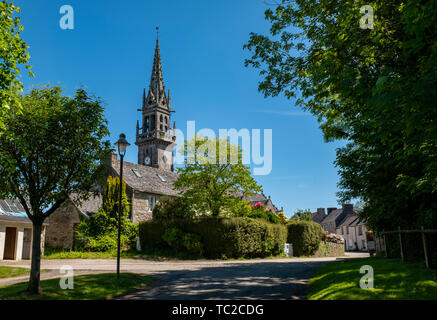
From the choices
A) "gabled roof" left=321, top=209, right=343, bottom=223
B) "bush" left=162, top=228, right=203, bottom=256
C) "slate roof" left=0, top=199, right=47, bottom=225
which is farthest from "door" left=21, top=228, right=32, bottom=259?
"gabled roof" left=321, top=209, right=343, bottom=223

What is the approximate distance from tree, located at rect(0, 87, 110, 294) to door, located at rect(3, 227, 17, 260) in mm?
16903

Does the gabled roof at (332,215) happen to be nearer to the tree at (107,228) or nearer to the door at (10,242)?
the tree at (107,228)

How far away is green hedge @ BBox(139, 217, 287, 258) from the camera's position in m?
25.2

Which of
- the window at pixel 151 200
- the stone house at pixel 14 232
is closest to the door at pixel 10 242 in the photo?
the stone house at pixel 14 232

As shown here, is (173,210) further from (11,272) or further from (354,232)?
(354,232)

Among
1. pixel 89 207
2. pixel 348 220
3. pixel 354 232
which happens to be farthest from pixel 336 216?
pixel 89 207

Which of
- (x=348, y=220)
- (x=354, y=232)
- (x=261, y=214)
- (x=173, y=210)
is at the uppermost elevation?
(x=173, y=210)

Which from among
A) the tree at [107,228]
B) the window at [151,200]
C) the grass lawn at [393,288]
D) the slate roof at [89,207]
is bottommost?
the grass lawn at [393,288]

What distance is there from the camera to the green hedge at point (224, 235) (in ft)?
82.8

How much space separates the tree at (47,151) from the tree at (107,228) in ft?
54.1

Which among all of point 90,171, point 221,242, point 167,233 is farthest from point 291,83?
point 167,233

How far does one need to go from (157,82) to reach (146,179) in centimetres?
4725

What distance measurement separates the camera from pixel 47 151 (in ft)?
32.8

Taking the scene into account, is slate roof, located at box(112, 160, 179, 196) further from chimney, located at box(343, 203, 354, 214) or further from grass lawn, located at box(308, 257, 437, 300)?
chimney, located at box(343, 203, 354, 214)
